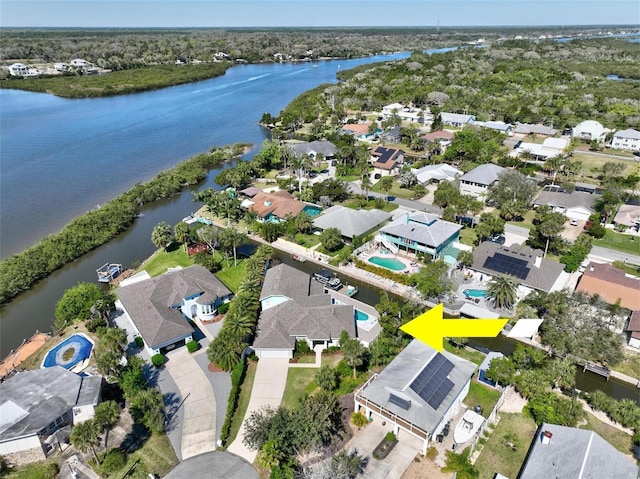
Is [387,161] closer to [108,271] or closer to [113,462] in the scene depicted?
[108,271]

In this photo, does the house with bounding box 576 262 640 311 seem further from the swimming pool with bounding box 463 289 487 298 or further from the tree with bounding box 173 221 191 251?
the tree with bounding box 173 221 191 251

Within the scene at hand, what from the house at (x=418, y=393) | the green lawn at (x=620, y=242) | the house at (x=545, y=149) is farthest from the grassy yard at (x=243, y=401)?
the house at (x=545, y=149)

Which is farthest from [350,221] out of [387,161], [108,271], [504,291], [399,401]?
[108,271]

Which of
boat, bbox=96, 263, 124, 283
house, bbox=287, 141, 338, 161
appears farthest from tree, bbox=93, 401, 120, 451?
house, bbox=287, 141, 338, 161

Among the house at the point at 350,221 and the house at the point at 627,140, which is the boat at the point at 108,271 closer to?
the house at the point at 350,221

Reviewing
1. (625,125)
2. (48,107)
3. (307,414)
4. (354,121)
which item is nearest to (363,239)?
(307,414)

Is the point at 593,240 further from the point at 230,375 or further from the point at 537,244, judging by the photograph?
the point at 230,375
